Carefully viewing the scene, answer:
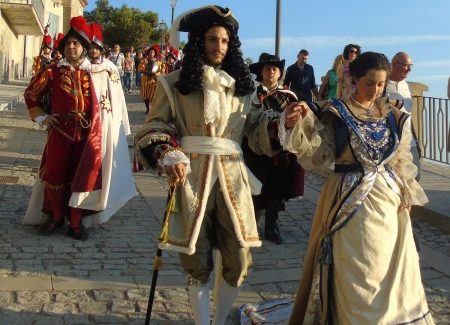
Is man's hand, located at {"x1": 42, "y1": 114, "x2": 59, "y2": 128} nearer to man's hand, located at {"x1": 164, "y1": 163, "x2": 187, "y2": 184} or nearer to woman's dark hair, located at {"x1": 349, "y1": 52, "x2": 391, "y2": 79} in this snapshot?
man's hand, located at {"x1": 164, "y1": 163, "x2": 187, "y2": 184}

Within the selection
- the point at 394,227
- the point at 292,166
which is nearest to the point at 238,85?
the point at 394,227

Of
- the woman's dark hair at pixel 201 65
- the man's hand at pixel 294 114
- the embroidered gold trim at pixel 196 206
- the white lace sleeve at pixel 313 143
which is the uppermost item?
the woman's dark hair at pixel 201 65

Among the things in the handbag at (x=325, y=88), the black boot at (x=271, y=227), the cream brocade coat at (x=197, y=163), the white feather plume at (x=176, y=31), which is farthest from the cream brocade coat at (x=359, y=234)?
the handbag at (x=325, y=88)

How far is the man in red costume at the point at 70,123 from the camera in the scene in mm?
6320

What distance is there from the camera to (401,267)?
3590 millimetres

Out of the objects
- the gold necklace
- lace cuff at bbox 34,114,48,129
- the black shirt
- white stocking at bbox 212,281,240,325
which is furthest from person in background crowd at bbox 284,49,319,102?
white stocking at bbox 212,281,240,325

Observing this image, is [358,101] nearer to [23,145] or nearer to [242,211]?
[242,211]

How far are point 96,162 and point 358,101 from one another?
10.9ft

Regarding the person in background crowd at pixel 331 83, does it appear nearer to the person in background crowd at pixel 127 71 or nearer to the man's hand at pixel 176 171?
the man's hand at pixel 176 171

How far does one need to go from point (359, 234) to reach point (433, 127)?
7214 millimetres

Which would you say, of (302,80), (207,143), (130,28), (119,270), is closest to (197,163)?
(207,143)

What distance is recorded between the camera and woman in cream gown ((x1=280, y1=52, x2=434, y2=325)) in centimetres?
352

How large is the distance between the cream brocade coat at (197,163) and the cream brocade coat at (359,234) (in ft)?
1.10

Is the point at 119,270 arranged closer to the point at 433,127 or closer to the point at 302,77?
the point at 433,127
